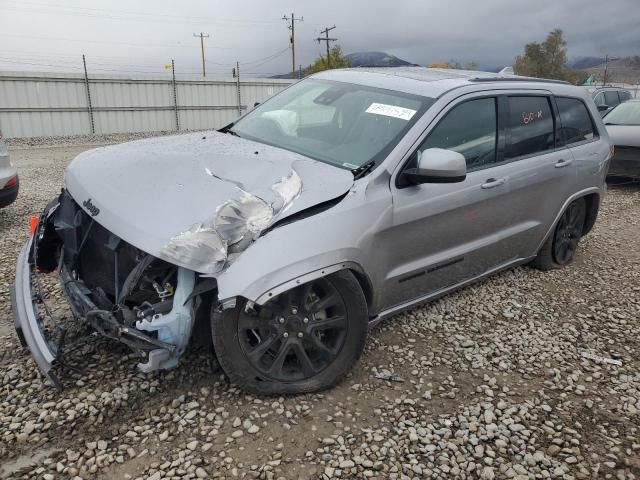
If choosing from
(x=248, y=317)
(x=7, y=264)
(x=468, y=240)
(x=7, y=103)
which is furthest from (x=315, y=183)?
(x=7, y=103)

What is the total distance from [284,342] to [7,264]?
3.45m

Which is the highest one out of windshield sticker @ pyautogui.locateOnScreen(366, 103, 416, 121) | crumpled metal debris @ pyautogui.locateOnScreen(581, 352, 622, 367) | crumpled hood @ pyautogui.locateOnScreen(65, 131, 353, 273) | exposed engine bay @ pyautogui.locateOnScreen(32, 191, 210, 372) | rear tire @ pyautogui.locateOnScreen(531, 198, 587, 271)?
windshield sticker @ pyautogui.locateOnScreen(366, 103, 416, 121)

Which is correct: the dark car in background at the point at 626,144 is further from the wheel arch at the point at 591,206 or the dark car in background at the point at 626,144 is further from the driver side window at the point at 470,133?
the driver side window at the point at 470,133

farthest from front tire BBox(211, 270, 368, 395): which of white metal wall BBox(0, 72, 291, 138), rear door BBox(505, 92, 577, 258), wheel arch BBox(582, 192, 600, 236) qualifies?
white metal wall BBox(0, 72, 291, 138)

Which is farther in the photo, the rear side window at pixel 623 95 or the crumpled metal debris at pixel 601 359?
the rear side window at pixel 623 95

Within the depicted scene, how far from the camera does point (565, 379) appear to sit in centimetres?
332

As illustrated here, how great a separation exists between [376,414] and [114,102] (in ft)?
67.5

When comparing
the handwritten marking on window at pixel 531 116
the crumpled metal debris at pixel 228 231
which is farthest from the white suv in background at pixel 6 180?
the handwritten marking on window at pixel 531 116

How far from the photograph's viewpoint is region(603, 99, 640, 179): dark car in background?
905 centimetres

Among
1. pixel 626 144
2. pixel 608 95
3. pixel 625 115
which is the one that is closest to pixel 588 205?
pixel 626 144

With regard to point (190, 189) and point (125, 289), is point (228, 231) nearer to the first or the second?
point (190, 189)

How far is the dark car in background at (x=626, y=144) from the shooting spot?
9.05m

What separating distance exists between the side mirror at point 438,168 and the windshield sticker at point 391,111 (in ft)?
1.22

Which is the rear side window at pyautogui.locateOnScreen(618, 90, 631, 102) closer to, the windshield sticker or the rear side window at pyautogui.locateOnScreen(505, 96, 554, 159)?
the rear side window at pyautogui.locateOnScreen(505, 96, 554, 159)
